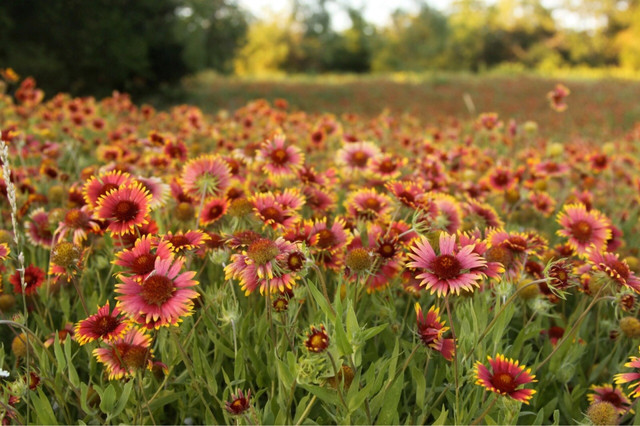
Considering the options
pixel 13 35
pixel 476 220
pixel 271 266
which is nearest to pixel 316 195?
pixel 476 220

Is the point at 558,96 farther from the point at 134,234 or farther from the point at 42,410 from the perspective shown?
the point at 42,410

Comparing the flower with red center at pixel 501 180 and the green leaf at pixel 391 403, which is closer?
the green leaf at pixel 391 403

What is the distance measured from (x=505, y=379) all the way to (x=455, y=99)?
45.6 feet

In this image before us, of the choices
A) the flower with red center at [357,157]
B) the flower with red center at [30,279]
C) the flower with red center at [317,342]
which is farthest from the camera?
the flower with red center at [357,157]

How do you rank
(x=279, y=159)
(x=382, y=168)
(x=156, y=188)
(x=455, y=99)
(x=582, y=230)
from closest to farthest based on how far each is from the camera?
1. (x=156, y=188)
2. (x=582, y=230)
3. (x=279, y=159)
4. (x=382, y=168)
5. (x=455, y=99)

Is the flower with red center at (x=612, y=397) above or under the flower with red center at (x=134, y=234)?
under

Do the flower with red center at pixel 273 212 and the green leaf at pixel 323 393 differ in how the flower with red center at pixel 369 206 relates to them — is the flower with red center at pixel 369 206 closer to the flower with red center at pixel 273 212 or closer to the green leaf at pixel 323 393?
the flower with red center at pixel 273 212

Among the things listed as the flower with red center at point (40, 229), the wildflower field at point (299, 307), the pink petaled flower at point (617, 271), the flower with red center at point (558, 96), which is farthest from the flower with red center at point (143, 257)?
the flower with red center at point (558, 96)

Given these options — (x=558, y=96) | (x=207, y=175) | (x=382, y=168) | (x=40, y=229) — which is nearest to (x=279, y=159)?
(x=207, y=175)

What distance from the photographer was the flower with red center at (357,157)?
2230 mm

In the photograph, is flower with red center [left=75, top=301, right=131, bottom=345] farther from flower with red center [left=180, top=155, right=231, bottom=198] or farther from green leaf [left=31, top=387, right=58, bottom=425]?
flower with red center [left=180, top=155, right=231, bottom=198]

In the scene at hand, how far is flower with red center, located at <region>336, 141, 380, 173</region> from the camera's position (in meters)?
Result: 2.23

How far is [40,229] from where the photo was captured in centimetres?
173

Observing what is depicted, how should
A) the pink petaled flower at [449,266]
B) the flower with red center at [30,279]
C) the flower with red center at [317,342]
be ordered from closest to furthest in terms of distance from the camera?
the flower with red center at [317,342]
the pink petaled flower at [449,266]
the flower with red center at [30,279]
